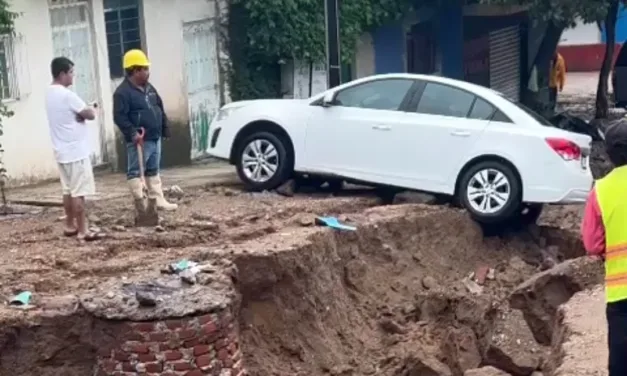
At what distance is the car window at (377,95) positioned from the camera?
14039 mm

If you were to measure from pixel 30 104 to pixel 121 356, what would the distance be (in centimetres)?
719

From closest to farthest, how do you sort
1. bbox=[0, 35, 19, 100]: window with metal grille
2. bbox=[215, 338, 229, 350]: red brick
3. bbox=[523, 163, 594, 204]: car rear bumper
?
bbox=[215, 338, 229, 350]: red brick → bbox=[523, 163, 594, 204]: car rear bumper → bbox=[0, 35, 19, 100]: window with metal grille

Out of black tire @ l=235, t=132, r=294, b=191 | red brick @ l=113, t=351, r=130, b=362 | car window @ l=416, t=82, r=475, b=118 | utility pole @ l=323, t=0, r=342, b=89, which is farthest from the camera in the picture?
utility pole @ l=323, t=0, r=342, b=89

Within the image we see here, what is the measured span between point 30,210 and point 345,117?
3701mm

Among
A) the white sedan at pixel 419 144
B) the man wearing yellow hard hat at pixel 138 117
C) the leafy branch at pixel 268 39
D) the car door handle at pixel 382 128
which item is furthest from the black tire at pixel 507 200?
the leafy branch at pixel 268 39

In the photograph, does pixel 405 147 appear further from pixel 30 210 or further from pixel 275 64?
pixel 275 64

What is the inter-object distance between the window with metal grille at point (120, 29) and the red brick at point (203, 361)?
8.79 meters

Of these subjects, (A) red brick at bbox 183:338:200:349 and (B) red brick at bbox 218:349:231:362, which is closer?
(A) red brick at bbox 183:338:200:349

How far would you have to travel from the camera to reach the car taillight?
1307cm

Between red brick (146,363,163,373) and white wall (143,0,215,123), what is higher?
white wall (143,0,215,123)

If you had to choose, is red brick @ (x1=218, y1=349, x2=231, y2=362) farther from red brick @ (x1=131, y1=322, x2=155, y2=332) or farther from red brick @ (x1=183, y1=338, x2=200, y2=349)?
red brick @ (x1=131, y1=322, x2=155, y2=332)

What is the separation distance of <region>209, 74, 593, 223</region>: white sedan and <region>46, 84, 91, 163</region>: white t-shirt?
324 centimetres

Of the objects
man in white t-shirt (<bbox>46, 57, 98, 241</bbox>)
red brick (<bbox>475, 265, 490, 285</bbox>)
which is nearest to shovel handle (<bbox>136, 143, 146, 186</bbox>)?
man in white t-shirt (<bbox>46, 57, 98, 241</bbox>)

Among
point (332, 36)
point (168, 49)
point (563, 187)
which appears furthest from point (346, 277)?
point (168, 49)
